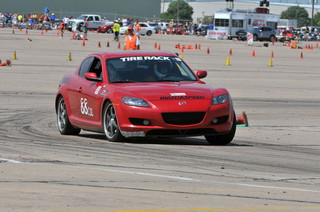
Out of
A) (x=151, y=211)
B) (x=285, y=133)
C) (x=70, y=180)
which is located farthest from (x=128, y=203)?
(x=285, y=133)

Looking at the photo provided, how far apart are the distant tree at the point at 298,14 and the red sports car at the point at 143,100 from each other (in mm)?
167422

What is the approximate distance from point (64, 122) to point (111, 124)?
1.86 m

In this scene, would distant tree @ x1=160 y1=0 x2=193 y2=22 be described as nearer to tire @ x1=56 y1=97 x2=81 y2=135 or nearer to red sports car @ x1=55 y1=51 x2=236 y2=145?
tire @ x1=56 y1=97 x2=81 y2=135

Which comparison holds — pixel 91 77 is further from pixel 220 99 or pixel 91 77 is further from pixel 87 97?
pixel 220 99

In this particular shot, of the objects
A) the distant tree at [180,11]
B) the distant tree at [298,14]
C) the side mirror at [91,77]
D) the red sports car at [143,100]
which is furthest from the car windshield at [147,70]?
the distant tree at [180,11]

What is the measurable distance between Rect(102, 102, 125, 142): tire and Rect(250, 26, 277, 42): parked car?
6978cm

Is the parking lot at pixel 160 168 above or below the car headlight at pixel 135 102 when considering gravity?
below

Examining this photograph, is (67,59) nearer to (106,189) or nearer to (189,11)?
(106,189)

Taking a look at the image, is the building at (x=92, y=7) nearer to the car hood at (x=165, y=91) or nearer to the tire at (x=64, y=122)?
the tire at (x=64, y=122)

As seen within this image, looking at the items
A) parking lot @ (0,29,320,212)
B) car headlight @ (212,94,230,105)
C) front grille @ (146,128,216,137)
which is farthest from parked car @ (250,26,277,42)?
front grille @ (146,128,216,137)

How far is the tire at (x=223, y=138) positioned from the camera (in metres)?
12.0

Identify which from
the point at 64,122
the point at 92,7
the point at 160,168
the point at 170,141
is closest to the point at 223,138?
the point at 170,141

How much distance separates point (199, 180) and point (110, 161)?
169 cm

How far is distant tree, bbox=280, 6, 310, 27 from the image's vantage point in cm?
17812
